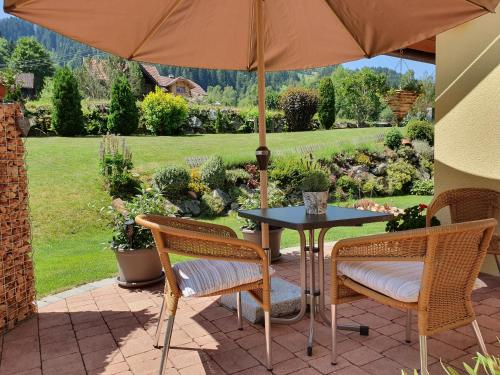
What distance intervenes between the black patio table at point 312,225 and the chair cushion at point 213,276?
33 centimetres

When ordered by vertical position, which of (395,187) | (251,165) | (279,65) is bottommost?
(395,187)

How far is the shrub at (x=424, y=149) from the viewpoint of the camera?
1173 cm

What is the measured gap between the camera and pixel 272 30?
3.47m

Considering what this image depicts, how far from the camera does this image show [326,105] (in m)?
18.9

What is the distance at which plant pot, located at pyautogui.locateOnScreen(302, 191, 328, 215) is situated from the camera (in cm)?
263

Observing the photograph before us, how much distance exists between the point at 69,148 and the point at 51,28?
30.2 ft

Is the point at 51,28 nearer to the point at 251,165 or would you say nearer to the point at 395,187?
the point at 251,165

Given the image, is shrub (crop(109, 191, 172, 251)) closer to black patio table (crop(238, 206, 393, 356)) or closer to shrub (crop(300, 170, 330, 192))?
black patio table (crop(238, 206, 393, 356))

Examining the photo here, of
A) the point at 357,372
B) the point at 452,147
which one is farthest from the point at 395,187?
the point at 357,372

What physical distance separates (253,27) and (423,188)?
325 inches

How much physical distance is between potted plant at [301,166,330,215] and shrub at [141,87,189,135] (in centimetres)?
1201

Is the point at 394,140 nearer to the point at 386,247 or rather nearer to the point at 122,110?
the point at 122,110

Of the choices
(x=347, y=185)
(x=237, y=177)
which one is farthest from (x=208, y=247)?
(x=347, y=185)

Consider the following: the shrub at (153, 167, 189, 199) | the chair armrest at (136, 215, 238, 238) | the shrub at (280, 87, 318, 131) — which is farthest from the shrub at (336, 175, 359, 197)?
the shrub at (280, 87, 318, 131)
